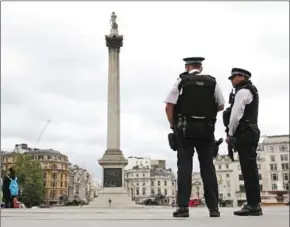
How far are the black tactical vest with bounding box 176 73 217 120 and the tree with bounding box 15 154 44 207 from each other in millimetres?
87787

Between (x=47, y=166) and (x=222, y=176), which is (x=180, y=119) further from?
(x=47, y=166)

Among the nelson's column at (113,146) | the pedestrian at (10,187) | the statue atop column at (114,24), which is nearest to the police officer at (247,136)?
the pedestrian at (10,187)

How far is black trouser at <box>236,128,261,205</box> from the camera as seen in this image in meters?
7.12

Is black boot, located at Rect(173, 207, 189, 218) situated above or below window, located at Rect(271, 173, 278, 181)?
below

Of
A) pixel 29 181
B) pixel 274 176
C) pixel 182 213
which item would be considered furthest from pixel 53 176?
pixel 182 213

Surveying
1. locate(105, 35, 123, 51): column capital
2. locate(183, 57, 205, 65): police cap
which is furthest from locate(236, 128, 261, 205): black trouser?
locate(105, 35, 123, 51): column capital

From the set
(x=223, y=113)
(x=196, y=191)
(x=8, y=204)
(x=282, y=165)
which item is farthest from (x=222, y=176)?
(x=223, y=113)

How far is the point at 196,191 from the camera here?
166 m

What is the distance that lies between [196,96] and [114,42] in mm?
35000

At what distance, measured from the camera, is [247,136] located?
7129 mm

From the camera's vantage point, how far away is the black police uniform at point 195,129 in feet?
22.1

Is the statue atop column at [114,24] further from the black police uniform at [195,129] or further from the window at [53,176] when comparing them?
the window at [53,176]

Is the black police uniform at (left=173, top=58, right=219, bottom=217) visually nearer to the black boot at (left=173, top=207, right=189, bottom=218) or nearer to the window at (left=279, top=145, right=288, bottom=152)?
the black boot at (left=173, top=207, right=189, bottom=218)

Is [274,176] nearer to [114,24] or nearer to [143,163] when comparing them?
[143,163]
